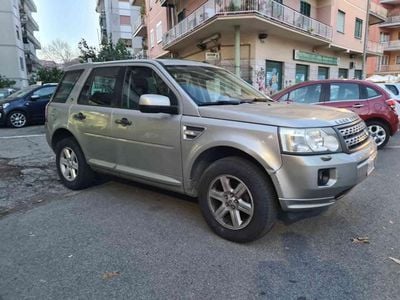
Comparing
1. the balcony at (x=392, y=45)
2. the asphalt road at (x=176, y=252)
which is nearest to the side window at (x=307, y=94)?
the asphalt road at (x=176, y=252)

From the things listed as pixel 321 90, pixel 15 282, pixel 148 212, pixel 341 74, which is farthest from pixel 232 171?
pixel 341 74

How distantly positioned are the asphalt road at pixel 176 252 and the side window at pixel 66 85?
1.52 meters

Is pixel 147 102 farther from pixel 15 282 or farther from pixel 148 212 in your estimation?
pixel 15 282

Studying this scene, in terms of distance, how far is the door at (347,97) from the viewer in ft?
23.5

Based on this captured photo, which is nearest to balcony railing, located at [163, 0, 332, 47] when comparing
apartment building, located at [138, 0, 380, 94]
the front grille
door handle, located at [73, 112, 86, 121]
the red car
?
→ apartment building, located at [138, 0, 380, 94]

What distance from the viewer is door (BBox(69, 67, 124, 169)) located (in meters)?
4.20

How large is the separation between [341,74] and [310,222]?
25.9 meters

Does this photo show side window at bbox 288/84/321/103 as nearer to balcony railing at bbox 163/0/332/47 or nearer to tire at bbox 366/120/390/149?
tire at bbox 366/120/390/149

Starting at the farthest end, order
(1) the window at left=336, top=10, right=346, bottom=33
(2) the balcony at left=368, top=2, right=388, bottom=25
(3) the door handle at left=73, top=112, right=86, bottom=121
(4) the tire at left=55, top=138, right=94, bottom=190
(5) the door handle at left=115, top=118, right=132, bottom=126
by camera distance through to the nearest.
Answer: (2) the balcony at left=368, top=2, right=388, bottom=25, (1) the window at left=336, top=10, right=346, bottom=33, (4) the tire at left=55, top=138, right=94, bottom=190, (3) the door handle at left=73, top=112, right=86, bottom=121, (5) the door handle at left=115, top=118, right=132, bottom=126

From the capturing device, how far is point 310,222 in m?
3.64

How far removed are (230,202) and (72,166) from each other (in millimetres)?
2838

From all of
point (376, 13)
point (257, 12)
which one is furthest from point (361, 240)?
point (376, 13)

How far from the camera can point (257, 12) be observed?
1470 centimetres

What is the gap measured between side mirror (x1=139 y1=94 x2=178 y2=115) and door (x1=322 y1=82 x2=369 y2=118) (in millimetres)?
5036
